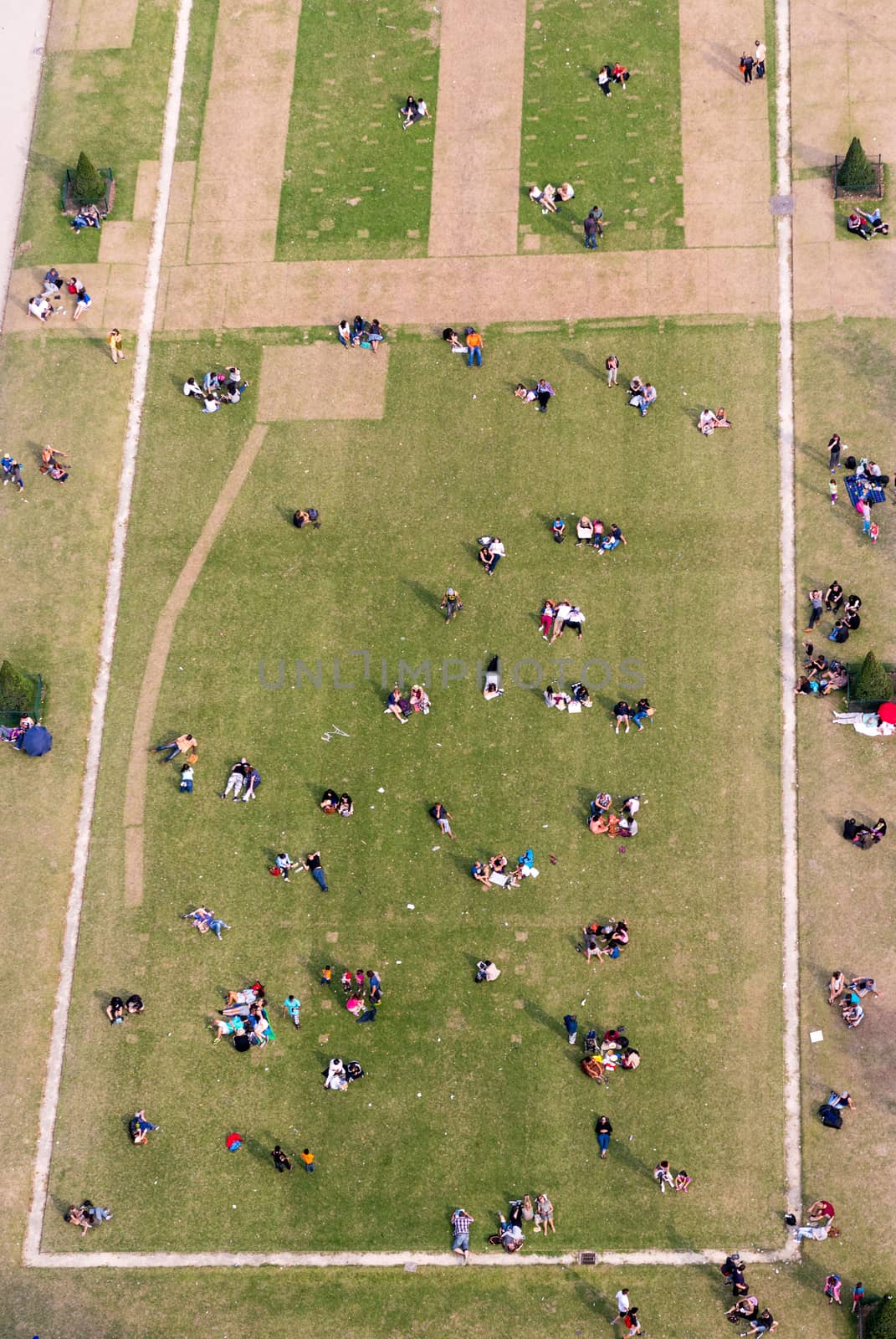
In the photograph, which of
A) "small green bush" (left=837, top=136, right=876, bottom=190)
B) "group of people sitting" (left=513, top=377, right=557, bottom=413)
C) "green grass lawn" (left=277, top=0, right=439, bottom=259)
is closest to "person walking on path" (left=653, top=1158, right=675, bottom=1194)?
"group of people sitting" (left=513, top=377, right=557, bottom=413)

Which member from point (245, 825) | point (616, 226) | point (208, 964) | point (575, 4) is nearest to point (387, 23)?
point (575, 4)

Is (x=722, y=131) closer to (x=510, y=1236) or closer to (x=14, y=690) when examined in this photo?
(x=14, y=690)

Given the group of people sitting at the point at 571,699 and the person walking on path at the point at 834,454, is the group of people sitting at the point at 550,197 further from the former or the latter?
the group of people sitting at the point at 571,699

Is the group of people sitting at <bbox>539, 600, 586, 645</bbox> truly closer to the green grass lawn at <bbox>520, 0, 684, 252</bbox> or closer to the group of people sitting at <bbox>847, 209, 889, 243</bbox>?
the green grass lawn at <bbox>520, 0, 684, 252</bbox>

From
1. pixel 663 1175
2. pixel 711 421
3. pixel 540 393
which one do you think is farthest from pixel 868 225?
pixel 663 1175

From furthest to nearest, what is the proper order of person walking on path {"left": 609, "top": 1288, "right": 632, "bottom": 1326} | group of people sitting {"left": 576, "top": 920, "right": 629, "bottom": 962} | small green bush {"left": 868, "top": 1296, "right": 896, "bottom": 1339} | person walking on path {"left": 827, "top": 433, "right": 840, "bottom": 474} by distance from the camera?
Answer: person walking on path {"left": 827, "top": 433, "right": 840, "bottom": 474} < group of people sitting {"left": 576, "top": 920, "right": 629, "bottom": 962} < person walking on path {"left": 609, "top": 1288, "right": 632, "bottom": 1326} < small green bush {"left": 868, "top": 1296, "right": 896, "bottom": 1339}

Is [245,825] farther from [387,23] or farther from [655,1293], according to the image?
[387,23]
